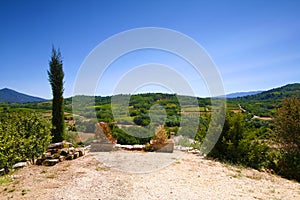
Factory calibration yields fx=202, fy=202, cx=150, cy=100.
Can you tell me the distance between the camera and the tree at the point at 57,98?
11.0 meters

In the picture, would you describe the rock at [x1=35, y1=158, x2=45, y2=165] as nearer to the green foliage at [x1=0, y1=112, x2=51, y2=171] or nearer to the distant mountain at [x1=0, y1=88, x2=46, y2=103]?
the green foliage at [x1=0, y1=112, x2=51, y2=171]

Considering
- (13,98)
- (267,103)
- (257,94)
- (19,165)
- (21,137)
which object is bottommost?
(19,165)

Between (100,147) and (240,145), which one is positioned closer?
(240,145)

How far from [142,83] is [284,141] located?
20.2 feet

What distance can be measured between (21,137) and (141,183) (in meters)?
4.98

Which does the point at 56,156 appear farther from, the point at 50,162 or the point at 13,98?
the point at 13,98

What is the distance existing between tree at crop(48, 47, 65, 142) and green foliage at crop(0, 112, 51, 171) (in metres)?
2.35

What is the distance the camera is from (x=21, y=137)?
285 inches

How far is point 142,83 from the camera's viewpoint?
8258 mm

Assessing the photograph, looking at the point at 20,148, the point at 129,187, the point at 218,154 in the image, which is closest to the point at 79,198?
the point at 129,187

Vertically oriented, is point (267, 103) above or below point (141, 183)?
above

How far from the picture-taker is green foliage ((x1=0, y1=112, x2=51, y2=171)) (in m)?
6.20

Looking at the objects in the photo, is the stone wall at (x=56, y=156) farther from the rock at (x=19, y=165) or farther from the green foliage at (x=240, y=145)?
the green foliage at (x=240, y=145)

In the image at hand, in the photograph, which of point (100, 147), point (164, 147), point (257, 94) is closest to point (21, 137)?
point (100, 147)
